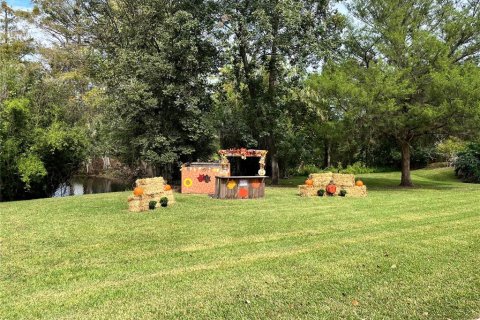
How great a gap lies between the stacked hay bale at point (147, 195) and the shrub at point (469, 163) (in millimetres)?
17114

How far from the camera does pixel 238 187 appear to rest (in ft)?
43.1

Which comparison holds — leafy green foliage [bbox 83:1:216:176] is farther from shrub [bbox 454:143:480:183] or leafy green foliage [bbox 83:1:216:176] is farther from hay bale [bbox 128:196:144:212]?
shrub [bbox 454:143:480:183]

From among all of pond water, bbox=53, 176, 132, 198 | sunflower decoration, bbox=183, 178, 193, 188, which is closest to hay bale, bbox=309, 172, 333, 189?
sunflower decoration, bbox=183, 178, 193, 188

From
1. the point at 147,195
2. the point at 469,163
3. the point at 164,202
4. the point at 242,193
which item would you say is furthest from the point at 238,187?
the point at 469,163

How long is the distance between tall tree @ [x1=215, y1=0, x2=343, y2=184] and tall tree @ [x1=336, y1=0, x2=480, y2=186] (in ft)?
5.86

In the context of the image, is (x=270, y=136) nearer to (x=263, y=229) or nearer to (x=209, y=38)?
(x=209, y=38)

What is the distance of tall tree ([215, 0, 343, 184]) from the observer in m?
17.4

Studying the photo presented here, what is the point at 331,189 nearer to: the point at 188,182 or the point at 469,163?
the point at 188,182

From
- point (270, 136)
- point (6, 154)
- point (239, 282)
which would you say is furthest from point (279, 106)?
point (239, 282)

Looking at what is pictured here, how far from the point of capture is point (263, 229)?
7.59 metres

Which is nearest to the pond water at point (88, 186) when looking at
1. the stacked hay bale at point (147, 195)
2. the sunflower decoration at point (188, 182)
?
the sunflower decoration at point (188, 182)

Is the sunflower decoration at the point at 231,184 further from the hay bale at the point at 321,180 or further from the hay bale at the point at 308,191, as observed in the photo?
the hay bale at the point at 321,180

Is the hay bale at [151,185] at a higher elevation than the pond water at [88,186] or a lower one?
higher

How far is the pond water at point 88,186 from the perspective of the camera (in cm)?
2047
